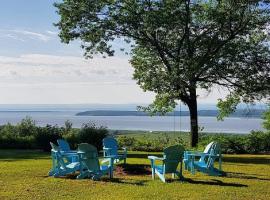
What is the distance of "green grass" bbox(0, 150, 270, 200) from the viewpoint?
37.4ft

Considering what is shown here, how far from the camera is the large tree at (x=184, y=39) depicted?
2636 centimetres

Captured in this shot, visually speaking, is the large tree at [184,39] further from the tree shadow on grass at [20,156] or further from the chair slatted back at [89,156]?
the chair slatted back at [89,156]

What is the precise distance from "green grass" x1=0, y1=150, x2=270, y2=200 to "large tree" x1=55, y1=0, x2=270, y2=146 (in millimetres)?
11054

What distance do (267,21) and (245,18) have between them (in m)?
1.52

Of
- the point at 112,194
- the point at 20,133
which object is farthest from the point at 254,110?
the point at 112,194

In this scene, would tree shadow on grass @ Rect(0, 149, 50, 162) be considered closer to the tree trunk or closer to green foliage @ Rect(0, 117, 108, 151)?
green foliage @ Rect(0, 117, 108, 151)

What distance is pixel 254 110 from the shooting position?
30.9m

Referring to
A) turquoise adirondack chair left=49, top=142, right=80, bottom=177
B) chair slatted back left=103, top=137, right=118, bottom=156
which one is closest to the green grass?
turquoise adirondack chair left=49, top=142, right=80, bottom=177

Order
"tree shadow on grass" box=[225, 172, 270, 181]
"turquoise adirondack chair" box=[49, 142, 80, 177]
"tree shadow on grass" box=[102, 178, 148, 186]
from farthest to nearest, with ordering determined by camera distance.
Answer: "tree shadow on grass" box=[225, 172, 270, 181] → "turquoise adirondack chair" box=[49, 142, 80, 177] → "tree shadow on grass" box=[102, 178, 148, 186]

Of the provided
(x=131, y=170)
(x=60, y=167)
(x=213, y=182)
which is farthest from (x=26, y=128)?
(x=213, y=182)

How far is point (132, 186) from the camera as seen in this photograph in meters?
12.8

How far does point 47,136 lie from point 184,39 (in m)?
8.94

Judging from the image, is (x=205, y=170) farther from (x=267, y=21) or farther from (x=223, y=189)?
(x=267, y=21)

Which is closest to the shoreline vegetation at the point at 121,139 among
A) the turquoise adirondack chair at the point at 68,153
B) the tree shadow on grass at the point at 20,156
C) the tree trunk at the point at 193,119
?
the tree trunk at the point at 193,119
